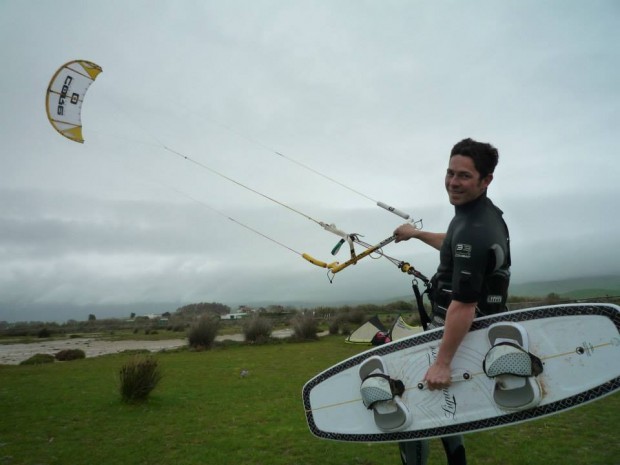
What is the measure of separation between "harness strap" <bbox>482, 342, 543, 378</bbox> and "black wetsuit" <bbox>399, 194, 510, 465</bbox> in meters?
0.28

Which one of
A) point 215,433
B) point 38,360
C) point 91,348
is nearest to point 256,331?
point 38,360

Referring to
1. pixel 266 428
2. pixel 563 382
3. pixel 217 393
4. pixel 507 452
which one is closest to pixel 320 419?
pixel 563 382


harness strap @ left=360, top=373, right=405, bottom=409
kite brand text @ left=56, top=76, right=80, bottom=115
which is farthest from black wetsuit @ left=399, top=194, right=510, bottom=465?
kite brand text @ left=56, top=76, right=80, bottom=115

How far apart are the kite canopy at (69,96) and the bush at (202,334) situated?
19.8 meters

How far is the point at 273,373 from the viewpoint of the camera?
45.3 feet

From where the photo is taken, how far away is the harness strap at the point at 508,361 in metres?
2.29

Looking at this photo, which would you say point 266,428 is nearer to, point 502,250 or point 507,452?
point 507,452

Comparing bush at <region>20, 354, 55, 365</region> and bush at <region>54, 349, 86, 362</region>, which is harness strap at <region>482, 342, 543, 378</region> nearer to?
bush at <region>20, 354, 55, 365</region>

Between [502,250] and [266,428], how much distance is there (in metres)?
6.31

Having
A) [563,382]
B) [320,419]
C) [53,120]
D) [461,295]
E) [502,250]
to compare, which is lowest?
[320,419]

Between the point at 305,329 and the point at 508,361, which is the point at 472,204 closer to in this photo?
the point at 508,361

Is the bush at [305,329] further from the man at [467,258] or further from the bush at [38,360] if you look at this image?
the man at [467,258]

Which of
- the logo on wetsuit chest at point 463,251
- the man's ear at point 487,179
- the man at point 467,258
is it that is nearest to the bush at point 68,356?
the man at point 467,258

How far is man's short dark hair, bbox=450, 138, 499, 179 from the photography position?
2.36m
